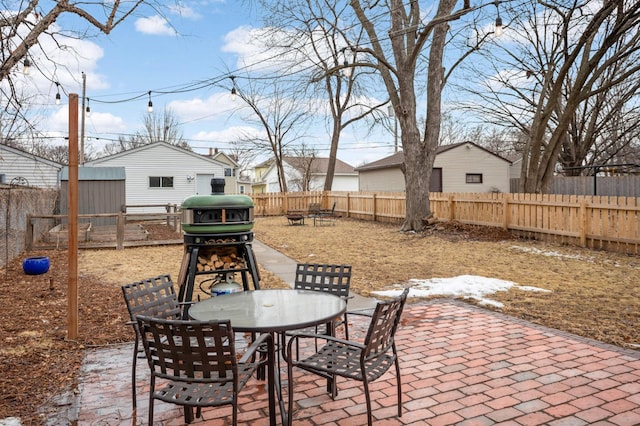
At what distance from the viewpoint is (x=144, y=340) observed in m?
2.20

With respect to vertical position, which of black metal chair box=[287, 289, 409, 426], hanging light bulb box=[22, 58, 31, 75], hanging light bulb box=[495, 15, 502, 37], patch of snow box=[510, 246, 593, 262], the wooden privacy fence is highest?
hanging light bulb box=[495, 15, 502, 37]

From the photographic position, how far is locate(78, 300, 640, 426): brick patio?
8.53ft

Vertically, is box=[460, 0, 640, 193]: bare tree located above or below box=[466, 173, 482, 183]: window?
above

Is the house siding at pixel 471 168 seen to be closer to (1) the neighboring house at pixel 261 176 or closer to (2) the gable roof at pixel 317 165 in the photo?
(2) the gable roof at pixel 317 165

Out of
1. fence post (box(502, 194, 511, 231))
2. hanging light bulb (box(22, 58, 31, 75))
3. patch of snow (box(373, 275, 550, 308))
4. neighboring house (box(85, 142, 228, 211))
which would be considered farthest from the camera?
neighboring house (box(85, 142, 228, 211))

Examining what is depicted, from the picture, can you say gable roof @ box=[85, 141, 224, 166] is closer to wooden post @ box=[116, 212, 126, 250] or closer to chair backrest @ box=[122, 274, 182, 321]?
wooden post @ box=[116, 212, 126, 250]

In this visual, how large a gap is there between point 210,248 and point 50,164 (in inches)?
611

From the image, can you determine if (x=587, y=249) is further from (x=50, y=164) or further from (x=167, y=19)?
(x=50, y=164)

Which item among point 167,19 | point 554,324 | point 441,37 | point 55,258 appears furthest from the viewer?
point 441,37

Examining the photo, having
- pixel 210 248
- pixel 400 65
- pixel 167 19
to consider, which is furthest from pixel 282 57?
pixel 210 248

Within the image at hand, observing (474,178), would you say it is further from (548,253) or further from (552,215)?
(548,253)

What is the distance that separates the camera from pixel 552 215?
1032 centimetres

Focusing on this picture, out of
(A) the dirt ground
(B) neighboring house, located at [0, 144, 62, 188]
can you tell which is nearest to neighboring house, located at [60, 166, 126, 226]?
(B) neighboring house, located at [0, 144, 62, 188]

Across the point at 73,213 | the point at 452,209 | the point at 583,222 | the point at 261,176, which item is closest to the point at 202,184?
the point at 452,209
